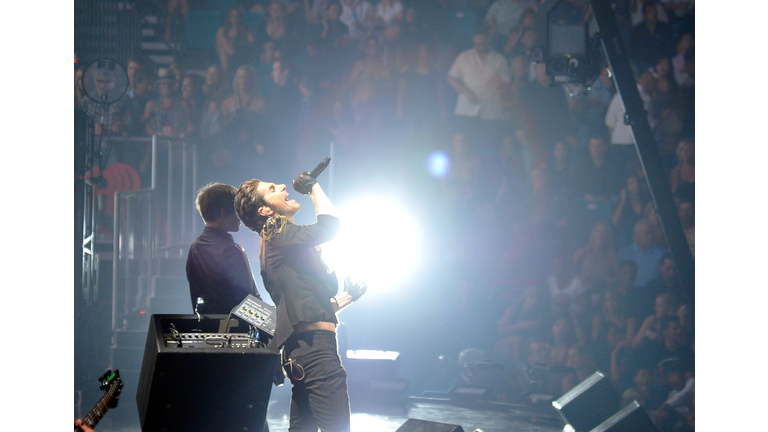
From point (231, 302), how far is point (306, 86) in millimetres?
3934

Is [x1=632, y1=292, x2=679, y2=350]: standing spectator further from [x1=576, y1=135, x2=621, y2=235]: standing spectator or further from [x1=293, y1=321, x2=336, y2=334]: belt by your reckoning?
[x1=293, y1=321, x2=336, y2=334]: belt

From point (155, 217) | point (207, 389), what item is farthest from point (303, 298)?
point (155, 217)

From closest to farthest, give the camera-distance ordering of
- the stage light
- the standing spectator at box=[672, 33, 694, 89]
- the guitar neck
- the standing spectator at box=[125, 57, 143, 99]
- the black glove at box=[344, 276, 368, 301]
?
the guitar neck → the black glove at box=[344, 276, 368, 301] → the stage light → the standing spectator at box=[672, 33, 694, 89] → the standing spectator at box=[125, 57, 143, 99]

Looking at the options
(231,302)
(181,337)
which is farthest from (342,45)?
(181,337)

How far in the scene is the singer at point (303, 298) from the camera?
8.44 ft

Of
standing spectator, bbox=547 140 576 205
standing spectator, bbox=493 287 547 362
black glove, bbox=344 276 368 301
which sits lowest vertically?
standing spectator, bbox=493 287 547 362

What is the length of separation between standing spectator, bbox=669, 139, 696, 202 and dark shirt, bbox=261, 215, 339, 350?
14.5ft

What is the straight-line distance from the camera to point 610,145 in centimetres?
632

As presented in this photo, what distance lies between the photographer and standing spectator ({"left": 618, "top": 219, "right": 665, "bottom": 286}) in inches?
241

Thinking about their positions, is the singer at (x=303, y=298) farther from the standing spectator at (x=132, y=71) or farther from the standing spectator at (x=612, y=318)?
the standing spectator at (x=132, y=71)

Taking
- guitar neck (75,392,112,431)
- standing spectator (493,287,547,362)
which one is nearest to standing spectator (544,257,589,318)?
standing spectator (493,287,547,362)

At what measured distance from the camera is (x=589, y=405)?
4.26 metres

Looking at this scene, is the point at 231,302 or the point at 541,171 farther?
the point at 541,171
